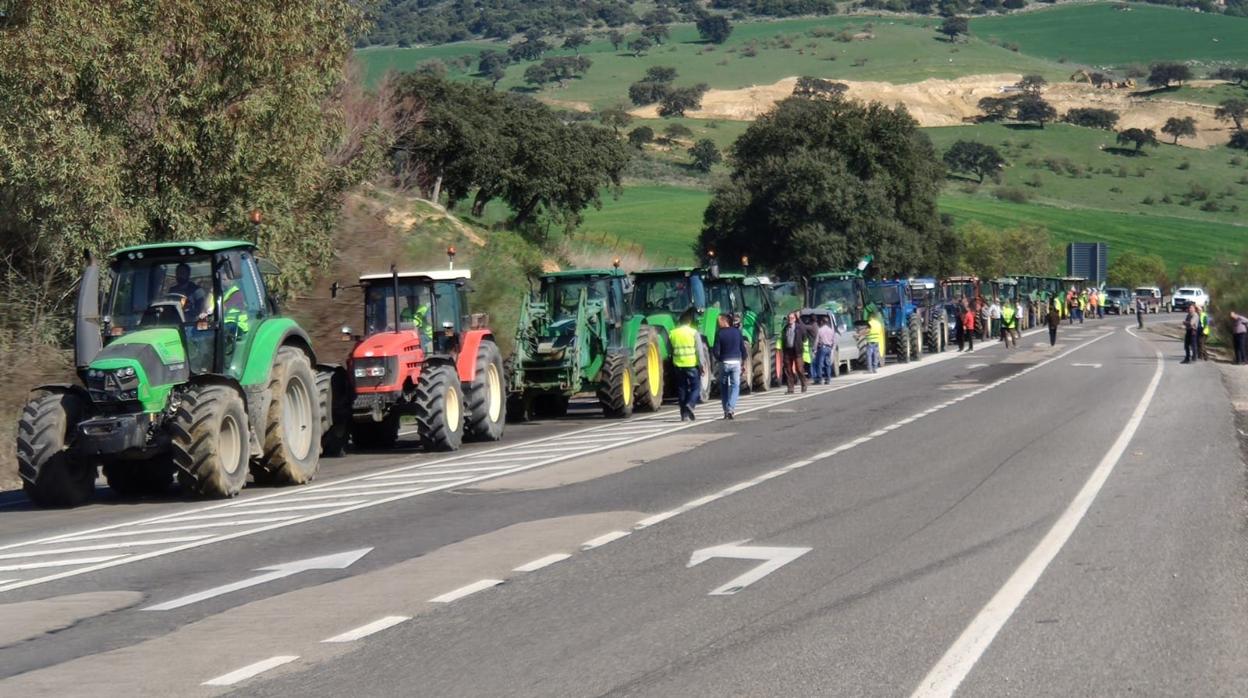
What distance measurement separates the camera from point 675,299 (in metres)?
31.7

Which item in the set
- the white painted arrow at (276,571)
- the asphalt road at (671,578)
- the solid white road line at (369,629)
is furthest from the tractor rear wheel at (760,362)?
the solid white road line at (369,629)

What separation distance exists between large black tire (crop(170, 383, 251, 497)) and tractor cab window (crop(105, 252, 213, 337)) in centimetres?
86

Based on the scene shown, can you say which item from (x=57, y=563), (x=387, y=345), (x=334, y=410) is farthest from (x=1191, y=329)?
(x=57, y=563)

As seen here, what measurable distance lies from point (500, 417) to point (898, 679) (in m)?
16.1

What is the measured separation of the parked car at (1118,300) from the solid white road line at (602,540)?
315 feet

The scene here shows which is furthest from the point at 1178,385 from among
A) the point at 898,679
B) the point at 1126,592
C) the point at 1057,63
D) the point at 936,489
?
the point at 1057,63

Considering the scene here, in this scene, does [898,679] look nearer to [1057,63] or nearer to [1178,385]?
[1178,385]

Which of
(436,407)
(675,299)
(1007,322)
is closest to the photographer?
(436,407)

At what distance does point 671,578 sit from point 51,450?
817 centimetres

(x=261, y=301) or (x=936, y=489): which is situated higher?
(x=261, y=301)

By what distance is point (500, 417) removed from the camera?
2394cm

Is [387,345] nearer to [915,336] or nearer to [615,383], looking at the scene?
[615,383]

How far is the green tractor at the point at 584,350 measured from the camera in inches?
1046

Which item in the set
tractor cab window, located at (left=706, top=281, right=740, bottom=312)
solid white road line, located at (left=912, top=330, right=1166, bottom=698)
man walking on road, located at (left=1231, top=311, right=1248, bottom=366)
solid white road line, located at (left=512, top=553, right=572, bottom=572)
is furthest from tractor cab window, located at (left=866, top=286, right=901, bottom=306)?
solid white road line, located at (left=512, top=553, right=572, bottom=572)
